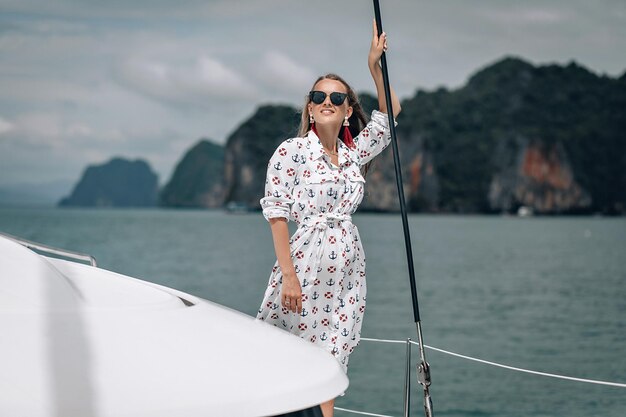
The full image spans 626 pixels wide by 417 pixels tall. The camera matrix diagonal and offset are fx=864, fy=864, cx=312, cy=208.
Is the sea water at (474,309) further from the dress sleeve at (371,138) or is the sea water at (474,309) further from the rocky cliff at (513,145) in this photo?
the rocky cliff at (513,145)

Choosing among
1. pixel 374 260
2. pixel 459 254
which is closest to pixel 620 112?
pixel 459 254

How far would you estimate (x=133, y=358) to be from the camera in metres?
1.51

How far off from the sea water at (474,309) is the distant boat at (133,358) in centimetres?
971

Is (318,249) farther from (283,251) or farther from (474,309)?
(474,309)

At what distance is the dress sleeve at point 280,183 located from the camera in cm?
281

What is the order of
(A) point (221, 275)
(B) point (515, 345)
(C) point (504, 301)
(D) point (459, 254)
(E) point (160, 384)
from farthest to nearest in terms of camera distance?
(D) point (459, 254) < (A) point (221, 275) < (C) point (504, 301) < (B) point (515, 345) < (E) point (160, 384)

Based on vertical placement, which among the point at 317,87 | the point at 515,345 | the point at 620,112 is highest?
the point at 620,112

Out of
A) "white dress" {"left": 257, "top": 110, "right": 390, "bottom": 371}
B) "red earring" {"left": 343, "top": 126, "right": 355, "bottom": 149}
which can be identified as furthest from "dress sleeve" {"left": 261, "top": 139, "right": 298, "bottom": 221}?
"red earring" {"left": 343, "top": 126, "right": 355, "bottom": 149}

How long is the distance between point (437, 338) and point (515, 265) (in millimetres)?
29283

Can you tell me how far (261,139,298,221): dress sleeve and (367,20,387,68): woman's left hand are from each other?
0.41 meters

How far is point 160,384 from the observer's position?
1.45 meters

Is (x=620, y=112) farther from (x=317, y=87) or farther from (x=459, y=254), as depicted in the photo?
(x=317, y=87)

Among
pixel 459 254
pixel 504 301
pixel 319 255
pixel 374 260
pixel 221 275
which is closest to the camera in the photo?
pixel 319 255

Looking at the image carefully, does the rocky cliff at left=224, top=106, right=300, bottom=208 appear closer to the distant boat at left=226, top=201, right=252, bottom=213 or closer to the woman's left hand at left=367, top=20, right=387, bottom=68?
the distant boat at left=226, top=201, right=252, bottom=213
